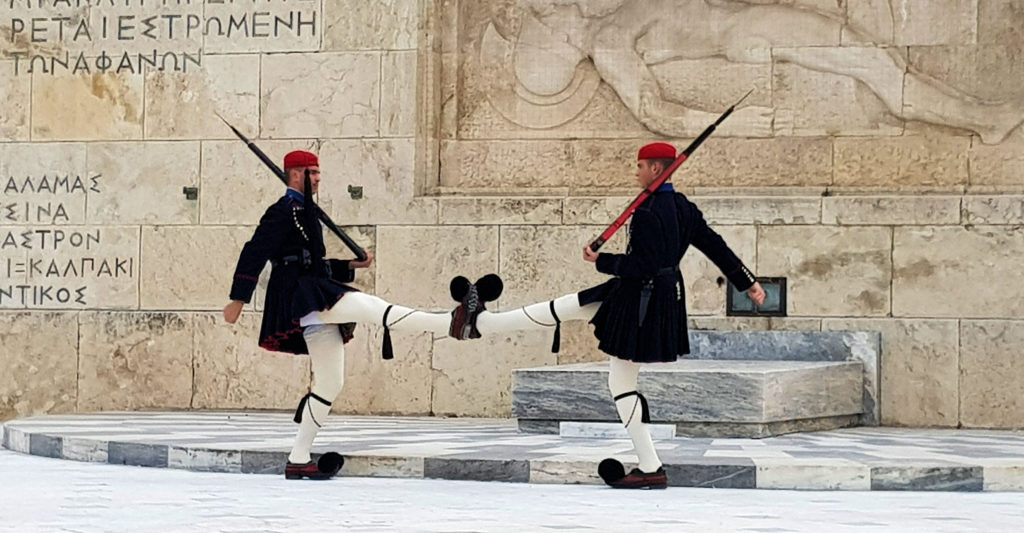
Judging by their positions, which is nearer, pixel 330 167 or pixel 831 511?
pixel 831 511

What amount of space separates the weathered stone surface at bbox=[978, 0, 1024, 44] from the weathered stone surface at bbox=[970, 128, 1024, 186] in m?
0.71

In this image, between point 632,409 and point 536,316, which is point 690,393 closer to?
point 536,316

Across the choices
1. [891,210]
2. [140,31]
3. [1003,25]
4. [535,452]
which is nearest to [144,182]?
[140,31]

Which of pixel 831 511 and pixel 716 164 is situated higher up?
pixel 716 164

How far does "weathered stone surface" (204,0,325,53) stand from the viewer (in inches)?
583

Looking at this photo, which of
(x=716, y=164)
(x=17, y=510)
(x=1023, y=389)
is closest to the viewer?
(x=17, y=510)

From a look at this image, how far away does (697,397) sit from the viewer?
11.9m

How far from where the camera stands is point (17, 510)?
8.27m

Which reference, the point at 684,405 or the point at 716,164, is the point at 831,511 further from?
the point at 716,164

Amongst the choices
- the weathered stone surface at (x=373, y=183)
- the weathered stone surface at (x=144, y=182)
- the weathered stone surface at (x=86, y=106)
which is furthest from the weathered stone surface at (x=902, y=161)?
the weathered stone surface at (x=86, y=106)

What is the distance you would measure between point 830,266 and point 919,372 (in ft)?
3.34

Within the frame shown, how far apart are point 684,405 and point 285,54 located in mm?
4868

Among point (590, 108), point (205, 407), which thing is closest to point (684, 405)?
point (590, 108)

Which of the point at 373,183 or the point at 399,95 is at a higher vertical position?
the point at 399,95
